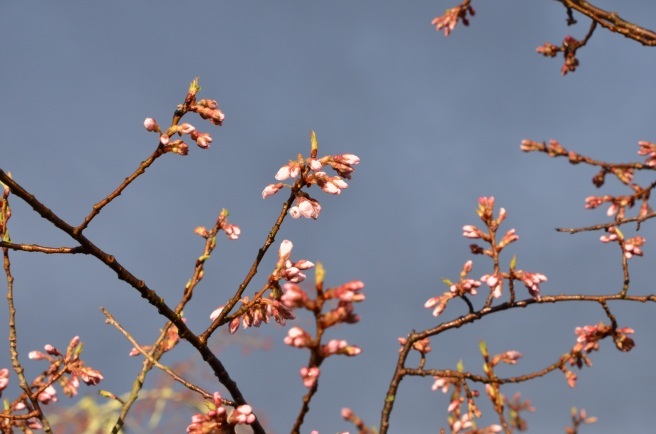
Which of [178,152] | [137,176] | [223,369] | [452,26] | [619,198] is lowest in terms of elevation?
[223,369]

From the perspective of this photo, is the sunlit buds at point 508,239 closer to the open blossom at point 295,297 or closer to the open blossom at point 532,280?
the open blossom at point 532,280

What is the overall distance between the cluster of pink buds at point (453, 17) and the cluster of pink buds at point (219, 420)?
207 inches

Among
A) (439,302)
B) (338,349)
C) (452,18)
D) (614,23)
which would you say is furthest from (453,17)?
(338,349)

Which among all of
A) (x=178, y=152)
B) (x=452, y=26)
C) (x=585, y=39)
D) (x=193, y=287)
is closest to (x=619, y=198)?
(x=585, y=39)

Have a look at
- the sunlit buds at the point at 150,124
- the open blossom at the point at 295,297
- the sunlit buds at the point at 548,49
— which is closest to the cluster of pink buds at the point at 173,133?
the sunlit buds at the point at 150,124

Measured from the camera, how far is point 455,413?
12.4 ft

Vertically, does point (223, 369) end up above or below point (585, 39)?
below

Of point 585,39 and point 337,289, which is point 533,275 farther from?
point 585,39

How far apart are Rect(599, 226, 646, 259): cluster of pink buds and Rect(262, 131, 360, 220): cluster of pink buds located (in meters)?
2.62

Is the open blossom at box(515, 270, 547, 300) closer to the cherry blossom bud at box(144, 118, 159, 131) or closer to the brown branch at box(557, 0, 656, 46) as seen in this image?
the brown branch at box(557, 0, 656, 46)

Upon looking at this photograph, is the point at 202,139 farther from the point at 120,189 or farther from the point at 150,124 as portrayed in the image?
the point at 120,189

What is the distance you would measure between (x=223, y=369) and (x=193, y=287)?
1393 mm

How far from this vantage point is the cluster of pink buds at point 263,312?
288 centimetres

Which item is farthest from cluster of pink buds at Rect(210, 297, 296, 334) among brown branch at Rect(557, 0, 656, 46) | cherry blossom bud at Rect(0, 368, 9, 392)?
brown branch at Rect(557, 0, 656, 46)
